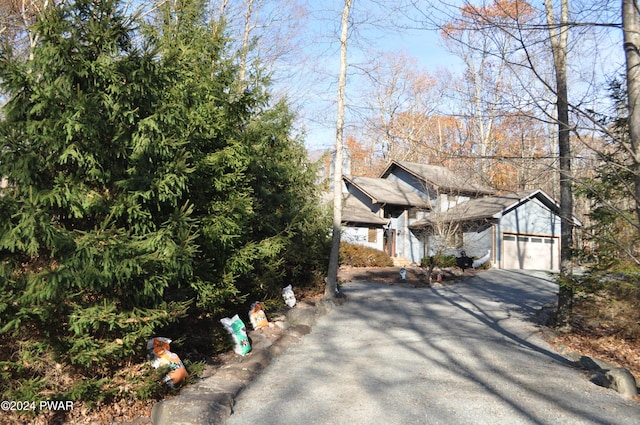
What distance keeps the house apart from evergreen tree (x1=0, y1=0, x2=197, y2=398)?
17257 millimetres

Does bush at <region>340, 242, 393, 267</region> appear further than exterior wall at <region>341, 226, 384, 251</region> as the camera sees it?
No

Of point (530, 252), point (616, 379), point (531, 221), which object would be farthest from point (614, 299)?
point (531, 221)

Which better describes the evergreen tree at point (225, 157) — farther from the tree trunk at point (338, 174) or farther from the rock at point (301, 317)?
the tree trunk at point (338, 174)

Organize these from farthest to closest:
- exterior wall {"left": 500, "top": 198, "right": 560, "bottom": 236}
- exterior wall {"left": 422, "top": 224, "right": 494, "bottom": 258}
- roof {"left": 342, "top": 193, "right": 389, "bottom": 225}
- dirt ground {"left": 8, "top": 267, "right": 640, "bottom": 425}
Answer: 1. roof {"left": 342, "top": 193, "right": 389, "bottom": 225}
2. exterior wall {"left": 500, "top": 198, "right": 560, "bottom": 236}
3. exterior wall {"left": 422, "top": 224, "right": 494, "bottom": 258}
4. dirt ground {"left": 8, "top": 267, "right": 640, "bottom": 425}

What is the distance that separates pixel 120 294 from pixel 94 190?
46.6 inches

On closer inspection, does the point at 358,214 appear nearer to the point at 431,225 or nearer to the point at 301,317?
the point at 431,225

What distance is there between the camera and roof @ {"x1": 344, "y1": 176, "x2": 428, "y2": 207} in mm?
28873

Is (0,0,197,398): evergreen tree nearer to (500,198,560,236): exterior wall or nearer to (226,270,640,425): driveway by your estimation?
(226,270,640,425): driveway

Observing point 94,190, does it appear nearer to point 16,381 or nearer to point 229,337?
point 16,381

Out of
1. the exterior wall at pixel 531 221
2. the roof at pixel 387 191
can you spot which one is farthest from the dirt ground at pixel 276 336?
the roof at pixel 387 191

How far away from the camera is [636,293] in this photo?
849cm

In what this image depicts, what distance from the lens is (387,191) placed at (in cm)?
3041

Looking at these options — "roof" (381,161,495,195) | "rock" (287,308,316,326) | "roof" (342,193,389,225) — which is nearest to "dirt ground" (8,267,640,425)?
"rock" (287,308,316,326)

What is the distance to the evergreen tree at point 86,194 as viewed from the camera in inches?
176
